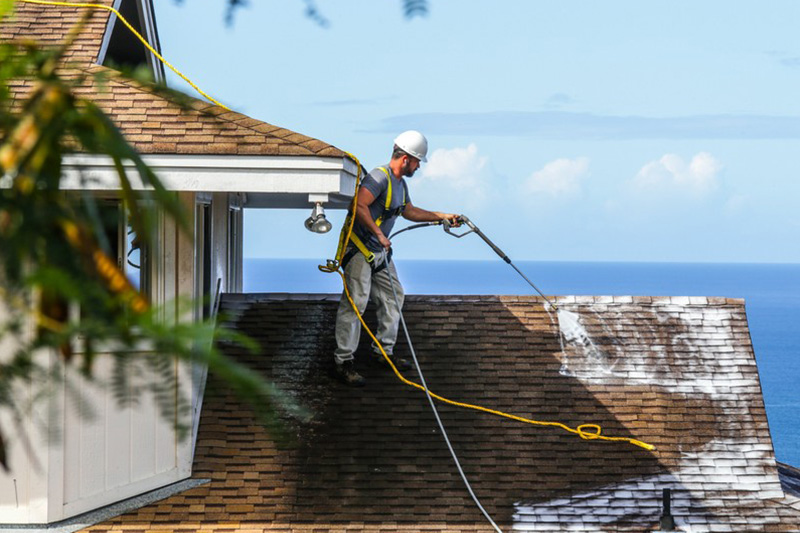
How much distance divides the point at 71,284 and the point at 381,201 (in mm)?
8533

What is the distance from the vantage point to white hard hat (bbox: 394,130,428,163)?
1067 cm

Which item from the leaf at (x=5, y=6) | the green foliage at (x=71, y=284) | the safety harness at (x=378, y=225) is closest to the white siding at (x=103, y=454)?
the safety harness at (x=378, y=225)

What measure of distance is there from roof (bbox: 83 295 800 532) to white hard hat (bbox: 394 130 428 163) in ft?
6.64

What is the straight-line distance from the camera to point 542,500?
1008cm

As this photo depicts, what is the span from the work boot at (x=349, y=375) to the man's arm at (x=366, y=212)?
1253mm

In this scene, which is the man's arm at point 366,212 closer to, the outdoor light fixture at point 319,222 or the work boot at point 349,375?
the outdoor light fixture at point 319,222

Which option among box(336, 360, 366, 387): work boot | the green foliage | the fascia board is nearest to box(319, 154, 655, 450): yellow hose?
box(336, 360, 366, 387): work boot

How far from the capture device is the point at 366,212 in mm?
10672

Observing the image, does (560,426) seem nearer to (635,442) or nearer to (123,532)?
(635,442)

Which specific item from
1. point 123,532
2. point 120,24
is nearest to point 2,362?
point 123,532

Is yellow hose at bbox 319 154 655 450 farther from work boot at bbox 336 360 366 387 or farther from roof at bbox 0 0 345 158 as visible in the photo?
roof at bbox 0 0 345 158

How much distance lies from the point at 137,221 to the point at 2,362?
16.7 inches

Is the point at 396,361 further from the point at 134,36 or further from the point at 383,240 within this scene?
the point at 134,36

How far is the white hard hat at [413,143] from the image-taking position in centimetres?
1067
